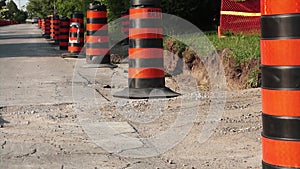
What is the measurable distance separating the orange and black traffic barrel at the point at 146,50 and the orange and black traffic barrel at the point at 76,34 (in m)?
7.67

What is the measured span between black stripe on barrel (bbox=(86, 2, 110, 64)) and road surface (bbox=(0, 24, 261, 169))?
3705mm

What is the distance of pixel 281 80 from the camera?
2.87 m

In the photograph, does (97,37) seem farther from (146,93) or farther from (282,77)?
(282,77)

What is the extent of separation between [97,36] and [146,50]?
472 cm

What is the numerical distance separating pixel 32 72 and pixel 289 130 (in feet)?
28.6

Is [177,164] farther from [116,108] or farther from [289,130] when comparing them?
[116,108]

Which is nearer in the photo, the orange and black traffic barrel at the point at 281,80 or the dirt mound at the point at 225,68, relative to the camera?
the orange and black traffic barrel at the point at 281,80

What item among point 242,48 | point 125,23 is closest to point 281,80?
point 242,48

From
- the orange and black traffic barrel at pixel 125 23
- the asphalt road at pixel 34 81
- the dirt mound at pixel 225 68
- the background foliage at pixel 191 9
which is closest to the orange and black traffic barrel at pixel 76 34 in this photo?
the asphalt road at pixel 34 81

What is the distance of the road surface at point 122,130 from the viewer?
14.2 feet

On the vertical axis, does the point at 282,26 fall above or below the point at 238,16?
below

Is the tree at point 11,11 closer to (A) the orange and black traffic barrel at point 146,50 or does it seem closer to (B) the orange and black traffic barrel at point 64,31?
(B) the orange and black traffic barrel at point 64,31

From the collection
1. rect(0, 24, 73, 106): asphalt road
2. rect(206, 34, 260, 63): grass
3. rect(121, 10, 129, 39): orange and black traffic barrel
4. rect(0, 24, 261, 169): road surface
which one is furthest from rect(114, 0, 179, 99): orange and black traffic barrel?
rect(121, 10, 129, 39): orange and black traffic barrel

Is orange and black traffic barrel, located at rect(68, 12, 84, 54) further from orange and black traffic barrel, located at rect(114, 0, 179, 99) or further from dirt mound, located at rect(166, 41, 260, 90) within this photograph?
orange and black traffic barrel, located at rect(114, 0, 179, 99)
